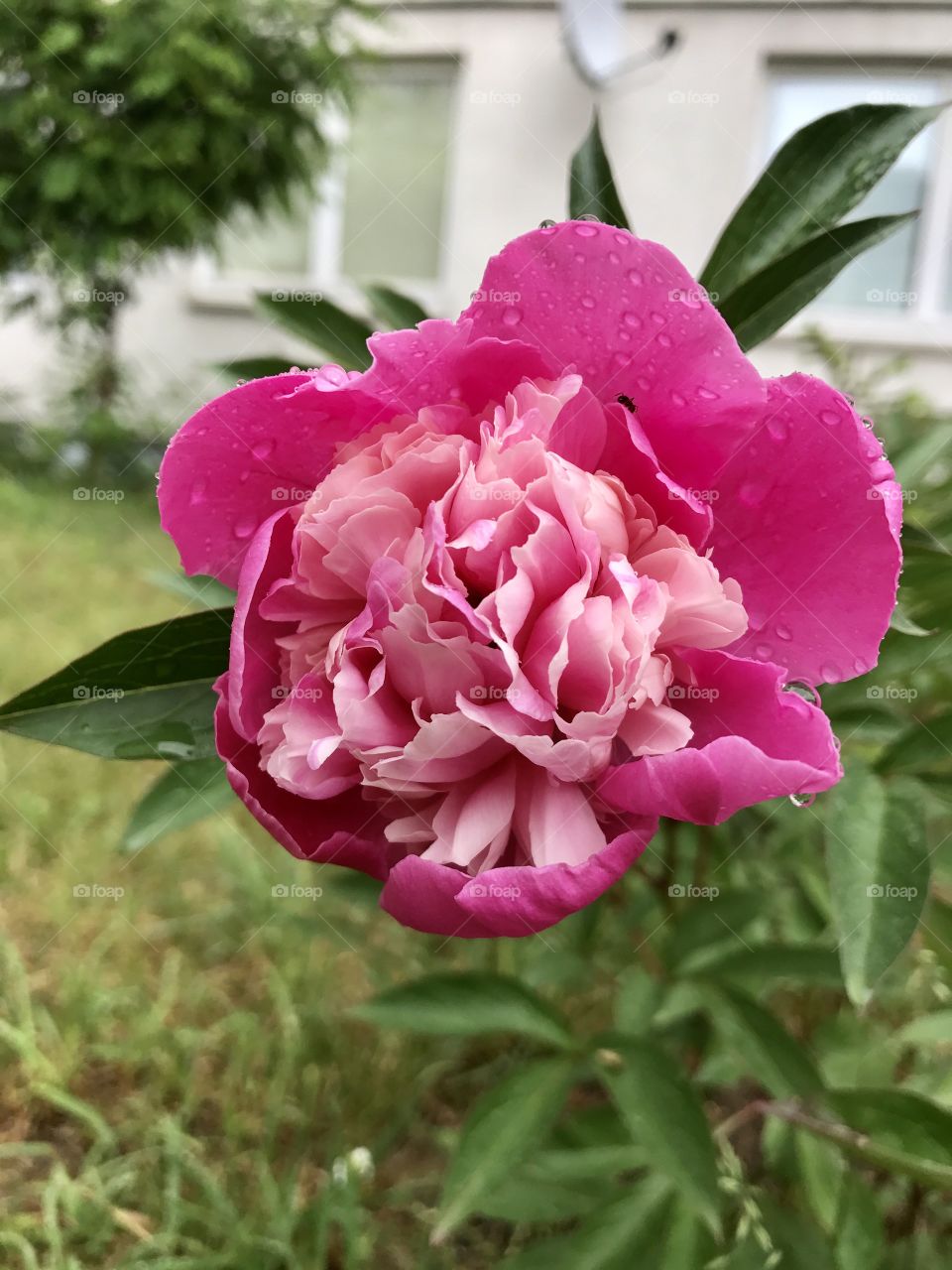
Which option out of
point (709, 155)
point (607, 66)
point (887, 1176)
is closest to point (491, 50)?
point (607, 66)

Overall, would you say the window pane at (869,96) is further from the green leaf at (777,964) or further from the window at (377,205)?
the green leaf at (777,964)

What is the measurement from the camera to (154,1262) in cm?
77

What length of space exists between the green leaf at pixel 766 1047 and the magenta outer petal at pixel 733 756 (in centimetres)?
34

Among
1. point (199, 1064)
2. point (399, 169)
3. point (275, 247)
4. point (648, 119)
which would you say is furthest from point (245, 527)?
point (275, 247)

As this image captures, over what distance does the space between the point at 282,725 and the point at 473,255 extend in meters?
4.48

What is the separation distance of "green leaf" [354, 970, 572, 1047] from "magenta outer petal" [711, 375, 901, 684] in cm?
37

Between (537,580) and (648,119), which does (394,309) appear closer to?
(537,580)

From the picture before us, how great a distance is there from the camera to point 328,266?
196 inches

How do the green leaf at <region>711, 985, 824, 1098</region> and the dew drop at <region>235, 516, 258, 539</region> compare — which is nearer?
the dew drop at <region>235, 516, 258, 539</region>

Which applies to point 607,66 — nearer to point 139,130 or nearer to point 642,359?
point 139,130

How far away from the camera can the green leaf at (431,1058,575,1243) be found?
52 cm

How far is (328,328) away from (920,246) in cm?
445

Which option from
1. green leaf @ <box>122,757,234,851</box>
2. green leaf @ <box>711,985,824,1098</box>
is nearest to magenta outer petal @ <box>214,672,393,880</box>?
green leaf @ <box>122,757,234,851</box>

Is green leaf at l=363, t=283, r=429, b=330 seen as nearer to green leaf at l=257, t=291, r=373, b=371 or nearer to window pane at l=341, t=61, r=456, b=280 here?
green leaf at l=257, t=291, r=373, b=371
